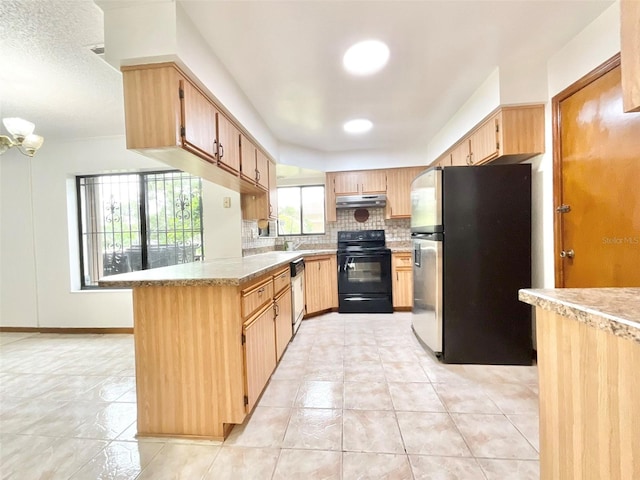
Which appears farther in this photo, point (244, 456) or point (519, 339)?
point (519, 339)

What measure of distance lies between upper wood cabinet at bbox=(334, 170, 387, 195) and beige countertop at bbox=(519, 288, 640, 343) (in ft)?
11.6

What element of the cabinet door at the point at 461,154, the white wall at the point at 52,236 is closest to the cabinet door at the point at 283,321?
the white wall at the point at 52,236

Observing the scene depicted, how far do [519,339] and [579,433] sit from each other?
6.14ft

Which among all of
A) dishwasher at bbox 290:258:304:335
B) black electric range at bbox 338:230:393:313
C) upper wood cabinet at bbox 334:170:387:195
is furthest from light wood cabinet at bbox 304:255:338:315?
upper wood cabinet at bbox 334:170:387:195

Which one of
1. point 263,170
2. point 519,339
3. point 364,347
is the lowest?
point 364,347

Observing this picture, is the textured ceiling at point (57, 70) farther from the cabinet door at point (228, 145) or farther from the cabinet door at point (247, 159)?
the cabinet door at point (247, 159)

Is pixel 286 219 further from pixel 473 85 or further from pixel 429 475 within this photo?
pixel 429 475

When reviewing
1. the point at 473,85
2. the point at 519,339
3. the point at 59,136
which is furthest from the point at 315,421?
the point at 59,136

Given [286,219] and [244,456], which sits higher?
[286,219]

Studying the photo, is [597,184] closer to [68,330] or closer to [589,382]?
[589,382]

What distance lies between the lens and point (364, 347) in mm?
2764

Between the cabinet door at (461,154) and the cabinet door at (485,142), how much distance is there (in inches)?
4.0

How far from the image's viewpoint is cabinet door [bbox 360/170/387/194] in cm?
434

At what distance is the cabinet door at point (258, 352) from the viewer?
161cm
